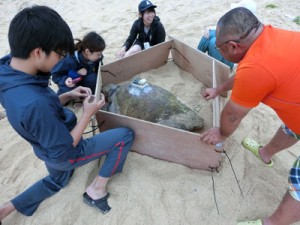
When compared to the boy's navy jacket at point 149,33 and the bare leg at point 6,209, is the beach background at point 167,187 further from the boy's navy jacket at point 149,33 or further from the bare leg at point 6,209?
the boy's navy jacket at point 149,33

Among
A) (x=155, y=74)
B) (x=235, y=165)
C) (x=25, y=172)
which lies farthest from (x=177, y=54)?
(x=25, y=172)

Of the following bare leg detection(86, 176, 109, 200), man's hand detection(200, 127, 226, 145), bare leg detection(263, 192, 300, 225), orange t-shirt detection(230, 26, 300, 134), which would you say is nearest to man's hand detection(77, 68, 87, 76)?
bare leg detection(86, 176, 109, 200)

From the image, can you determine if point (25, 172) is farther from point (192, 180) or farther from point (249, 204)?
point (249, 204)

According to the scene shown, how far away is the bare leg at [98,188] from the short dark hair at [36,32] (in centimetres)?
101

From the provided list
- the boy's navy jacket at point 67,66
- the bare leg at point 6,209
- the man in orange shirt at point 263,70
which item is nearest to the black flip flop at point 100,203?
the bare leg at point 6,209

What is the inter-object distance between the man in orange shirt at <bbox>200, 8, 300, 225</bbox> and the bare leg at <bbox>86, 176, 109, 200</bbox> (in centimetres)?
94

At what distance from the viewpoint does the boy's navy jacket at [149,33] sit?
3342 millimetres

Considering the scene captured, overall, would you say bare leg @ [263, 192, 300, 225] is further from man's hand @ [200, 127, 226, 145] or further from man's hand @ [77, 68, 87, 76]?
man's hand @ [77, 68, 87, 76]

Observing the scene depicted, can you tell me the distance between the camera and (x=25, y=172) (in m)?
2.19

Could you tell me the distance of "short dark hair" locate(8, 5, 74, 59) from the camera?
1263mm

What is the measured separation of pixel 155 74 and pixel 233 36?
5.91ft

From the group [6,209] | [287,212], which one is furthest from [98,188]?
[287,212]

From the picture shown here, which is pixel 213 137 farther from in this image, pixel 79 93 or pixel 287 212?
pixel 79 93

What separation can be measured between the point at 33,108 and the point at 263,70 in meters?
1.09
